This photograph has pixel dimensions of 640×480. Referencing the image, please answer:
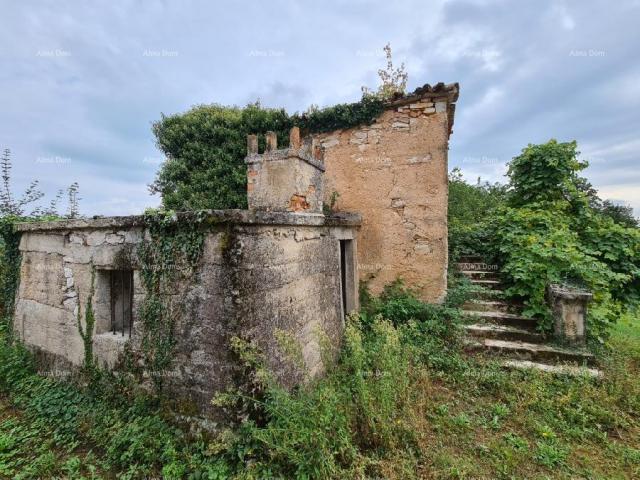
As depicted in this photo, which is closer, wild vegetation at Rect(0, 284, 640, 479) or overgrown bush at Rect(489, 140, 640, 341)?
wild vegetation at Rect(0, 284, 640, 479)

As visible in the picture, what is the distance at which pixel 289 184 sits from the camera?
12.0 feet

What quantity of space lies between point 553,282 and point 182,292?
19.0 ft

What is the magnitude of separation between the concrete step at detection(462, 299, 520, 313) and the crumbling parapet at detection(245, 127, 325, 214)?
3.89 m

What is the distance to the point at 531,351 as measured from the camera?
14.4ft

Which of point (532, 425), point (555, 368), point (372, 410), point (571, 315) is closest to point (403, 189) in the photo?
point (571, 315)

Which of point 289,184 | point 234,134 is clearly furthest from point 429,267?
point 234,134

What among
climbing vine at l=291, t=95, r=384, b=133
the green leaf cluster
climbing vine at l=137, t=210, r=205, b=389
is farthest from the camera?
the green leaf cluster

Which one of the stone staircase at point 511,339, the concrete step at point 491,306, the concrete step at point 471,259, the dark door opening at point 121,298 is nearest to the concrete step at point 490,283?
the stone staircase at point 511,339

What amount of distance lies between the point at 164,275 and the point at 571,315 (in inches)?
227

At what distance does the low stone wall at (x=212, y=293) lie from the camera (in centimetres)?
266

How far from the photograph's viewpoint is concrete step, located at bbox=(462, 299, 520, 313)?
17.7 feet

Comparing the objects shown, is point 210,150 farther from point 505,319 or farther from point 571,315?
point 571,315

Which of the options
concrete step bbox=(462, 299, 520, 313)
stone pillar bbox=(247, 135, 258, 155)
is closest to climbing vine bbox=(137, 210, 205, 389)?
stone pillar bbox=(247, 135, 258, 155)

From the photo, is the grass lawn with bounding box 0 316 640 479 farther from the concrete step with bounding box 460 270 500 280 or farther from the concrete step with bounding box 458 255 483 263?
the concrete step with bounding box 458 255 483 263
